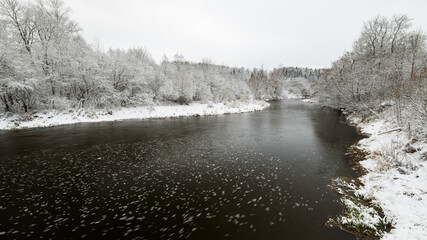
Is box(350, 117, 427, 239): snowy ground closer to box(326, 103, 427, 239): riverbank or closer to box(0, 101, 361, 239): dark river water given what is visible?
box(326, 103, 427, 239): riverbank

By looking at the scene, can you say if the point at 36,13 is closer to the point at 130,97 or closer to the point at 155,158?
the point at 130,97

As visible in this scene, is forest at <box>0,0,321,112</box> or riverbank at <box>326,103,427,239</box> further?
forest at <box>0,0,321,112</box>

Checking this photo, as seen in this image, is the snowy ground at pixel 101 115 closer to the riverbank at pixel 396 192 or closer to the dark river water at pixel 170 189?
the dark river water at pixel 170 189

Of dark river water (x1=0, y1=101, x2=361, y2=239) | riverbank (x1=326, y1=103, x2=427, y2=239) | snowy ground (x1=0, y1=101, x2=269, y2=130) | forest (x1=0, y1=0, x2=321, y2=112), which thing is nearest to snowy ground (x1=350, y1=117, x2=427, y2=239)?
riverbank (x1=326, y1=103, x2=427, y2=239)

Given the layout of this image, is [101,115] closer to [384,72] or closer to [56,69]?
[56,69]

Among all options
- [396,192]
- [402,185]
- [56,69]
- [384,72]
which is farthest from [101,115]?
[384,72]

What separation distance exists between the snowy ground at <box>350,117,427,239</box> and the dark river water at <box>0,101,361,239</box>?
57.2 inches

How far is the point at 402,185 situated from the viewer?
749 centimetres

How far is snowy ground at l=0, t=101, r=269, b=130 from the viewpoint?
78.4 feet

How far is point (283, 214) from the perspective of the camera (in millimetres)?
6719

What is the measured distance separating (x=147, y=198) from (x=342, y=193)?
29.1 ft

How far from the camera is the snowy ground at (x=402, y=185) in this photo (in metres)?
5.52

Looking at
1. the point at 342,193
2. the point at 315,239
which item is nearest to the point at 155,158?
the point at 315,239

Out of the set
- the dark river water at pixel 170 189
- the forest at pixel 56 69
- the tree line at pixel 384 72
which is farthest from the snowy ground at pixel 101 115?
the tree line at pixel 384 72
